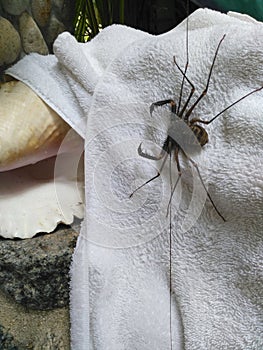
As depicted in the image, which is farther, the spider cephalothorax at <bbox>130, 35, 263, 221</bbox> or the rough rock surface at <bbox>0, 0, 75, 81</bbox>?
the rough rock surface at <bbox>0, 0, 75, 81</bbox>

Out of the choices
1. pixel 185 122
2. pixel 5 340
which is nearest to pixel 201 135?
pixel 185 122

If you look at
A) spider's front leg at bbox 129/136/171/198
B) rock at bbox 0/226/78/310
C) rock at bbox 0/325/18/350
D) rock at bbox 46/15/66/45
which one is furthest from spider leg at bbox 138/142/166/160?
rock at bbox 46/15/66/45

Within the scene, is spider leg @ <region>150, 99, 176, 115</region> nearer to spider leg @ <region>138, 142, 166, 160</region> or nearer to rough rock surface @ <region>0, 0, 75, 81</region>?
spider leg @ <region>138, 142, 166, 160</region>

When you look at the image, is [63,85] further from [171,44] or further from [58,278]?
[58,278]

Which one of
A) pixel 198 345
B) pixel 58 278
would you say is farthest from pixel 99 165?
pixel 198 345

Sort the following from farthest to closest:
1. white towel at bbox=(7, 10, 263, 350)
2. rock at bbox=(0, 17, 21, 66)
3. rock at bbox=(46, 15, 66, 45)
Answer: rock at bbox=(46, 15, 66, 45) → rock at bbox=(0, 17, 21, 66) → white towel at bbox=(7, 10, 263, 350)

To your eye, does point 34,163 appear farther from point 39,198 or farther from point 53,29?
point 53,29

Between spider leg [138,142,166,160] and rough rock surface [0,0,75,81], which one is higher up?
rough rock surface [0,0,75,81]
